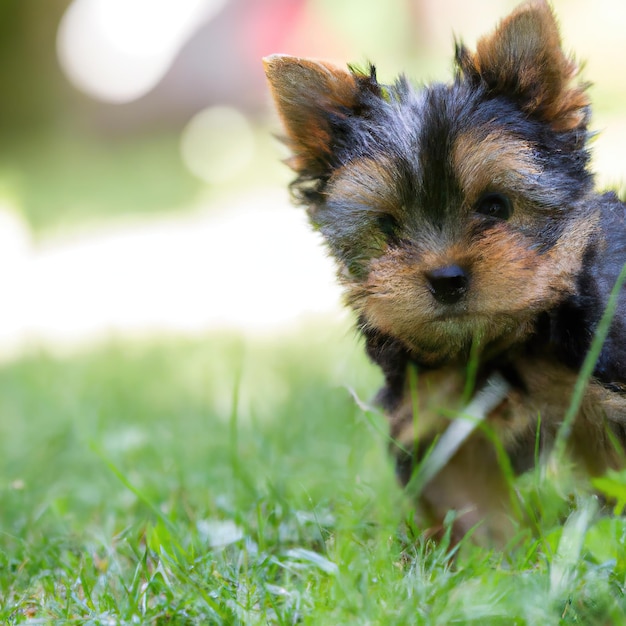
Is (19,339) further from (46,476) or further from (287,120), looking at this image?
(287,120)

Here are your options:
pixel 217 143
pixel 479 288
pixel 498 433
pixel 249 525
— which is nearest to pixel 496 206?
pixel 479 288

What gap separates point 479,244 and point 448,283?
19cm

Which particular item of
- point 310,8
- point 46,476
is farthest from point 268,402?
point 310,8

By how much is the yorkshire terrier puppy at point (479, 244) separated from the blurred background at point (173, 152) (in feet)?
13.8

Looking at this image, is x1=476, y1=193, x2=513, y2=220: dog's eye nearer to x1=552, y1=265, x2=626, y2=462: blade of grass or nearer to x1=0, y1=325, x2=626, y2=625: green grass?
x1=552, y1=265, x2=626, y2=462: blade of grass

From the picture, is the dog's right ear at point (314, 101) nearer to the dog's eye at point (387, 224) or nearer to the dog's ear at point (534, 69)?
the dog's eye at point (387, 224)

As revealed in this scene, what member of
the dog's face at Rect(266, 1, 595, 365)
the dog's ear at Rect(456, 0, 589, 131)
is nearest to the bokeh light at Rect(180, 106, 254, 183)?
the dog's face at Rect(266, 1, 595, 365)

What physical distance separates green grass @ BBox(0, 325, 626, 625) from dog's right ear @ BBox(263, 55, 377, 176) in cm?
114

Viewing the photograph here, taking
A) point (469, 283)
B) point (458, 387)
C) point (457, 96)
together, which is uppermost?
point (457, 96)

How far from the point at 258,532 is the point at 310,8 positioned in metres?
13.6

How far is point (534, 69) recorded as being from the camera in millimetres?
3330

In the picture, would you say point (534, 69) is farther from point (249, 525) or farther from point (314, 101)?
point (249, 525)

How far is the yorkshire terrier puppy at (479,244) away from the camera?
3.10m

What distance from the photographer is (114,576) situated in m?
3.07
